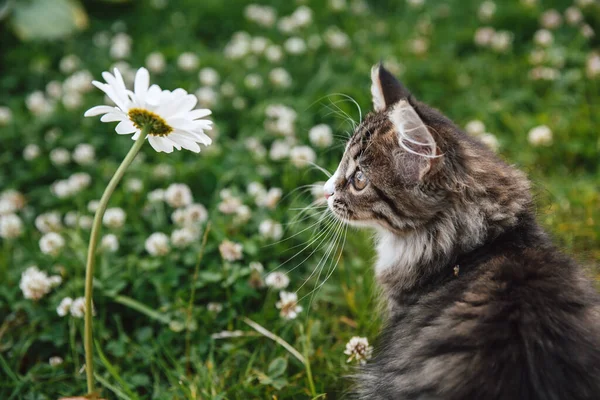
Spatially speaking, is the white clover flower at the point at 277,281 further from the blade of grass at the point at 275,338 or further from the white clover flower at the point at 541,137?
the white clover flower at the point at 541,137

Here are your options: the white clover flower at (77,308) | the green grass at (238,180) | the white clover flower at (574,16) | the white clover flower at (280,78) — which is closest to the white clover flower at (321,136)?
the green grass at (238,180)

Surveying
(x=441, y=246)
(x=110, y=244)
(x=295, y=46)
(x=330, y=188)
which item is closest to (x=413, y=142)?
(x=441, y=246)

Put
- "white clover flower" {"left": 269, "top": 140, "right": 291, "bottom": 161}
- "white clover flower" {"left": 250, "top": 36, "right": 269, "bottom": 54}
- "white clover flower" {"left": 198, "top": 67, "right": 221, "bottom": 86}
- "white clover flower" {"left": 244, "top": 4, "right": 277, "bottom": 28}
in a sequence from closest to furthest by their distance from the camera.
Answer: "white clover flower" {"left": 269, "top": 140, "right": 291, "bottom": 161} < "white clover flower" {"left": 198, "top": 67, "right": 221, "bottom": 86} < "white clover flower" {"left": 250, "top": 36, "right": 269, "bottom": 54} < "white clover flower" {"left": 244, "top": 4, "right": 277, "bottom": 28}

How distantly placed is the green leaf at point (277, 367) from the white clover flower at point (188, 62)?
2173 mm

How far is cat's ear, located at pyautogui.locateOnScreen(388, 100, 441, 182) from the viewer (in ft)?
5.29

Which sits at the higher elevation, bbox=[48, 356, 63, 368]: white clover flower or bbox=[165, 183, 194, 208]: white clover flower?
bbox=[165, 183, 194, 208]: white clover flower

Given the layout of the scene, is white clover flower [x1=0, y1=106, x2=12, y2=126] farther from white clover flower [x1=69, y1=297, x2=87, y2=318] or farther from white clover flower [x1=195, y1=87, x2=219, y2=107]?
white clover flower [x1=69, y1=297, x2=87, y2=318]

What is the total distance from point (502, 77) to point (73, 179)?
8.25ft

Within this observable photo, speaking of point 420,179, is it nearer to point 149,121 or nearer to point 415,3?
point 149,121

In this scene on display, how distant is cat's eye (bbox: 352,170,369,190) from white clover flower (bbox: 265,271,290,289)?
558 mm

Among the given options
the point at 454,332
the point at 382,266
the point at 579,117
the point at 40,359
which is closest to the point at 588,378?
the point at 454,332

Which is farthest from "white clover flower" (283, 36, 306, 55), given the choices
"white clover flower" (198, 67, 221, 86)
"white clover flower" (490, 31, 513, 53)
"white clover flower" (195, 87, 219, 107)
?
"white clover flower" (490, 31, 513, 53)

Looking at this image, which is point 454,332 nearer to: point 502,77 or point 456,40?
point 502,77

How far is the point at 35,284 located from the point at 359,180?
125cm
